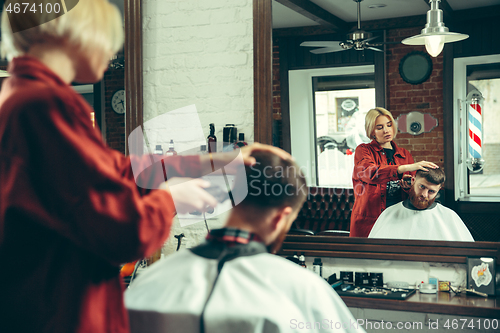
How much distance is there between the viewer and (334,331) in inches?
44.6

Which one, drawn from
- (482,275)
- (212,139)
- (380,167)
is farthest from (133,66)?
(482,275)

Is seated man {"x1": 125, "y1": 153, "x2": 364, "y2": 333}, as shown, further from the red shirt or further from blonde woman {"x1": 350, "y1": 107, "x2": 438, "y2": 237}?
blonde woman {"x1": 350, "y1": 107, "x2": 438, "y2": 237}

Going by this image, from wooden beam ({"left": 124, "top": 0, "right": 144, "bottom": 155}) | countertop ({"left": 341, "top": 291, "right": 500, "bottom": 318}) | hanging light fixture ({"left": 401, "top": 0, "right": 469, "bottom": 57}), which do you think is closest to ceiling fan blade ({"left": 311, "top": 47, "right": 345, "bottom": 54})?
hanging light fixture ({"left": 401, "top": 0, "right": 469, "bottom": 57})

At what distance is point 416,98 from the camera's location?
2014mm

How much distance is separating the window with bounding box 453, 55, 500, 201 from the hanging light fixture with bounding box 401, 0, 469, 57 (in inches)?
3.9

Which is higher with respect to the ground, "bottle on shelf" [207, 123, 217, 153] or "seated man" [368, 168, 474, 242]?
"bottle on shelf" [207, 123, 217, 153]

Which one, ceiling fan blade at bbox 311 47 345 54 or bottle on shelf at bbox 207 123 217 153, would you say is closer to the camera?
ceiling fan blade at bbox 311 47 345 54

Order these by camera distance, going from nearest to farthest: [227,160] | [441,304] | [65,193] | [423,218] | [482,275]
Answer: [65,193]
[227,160]
[441,304]
[482,275]
[423,218]

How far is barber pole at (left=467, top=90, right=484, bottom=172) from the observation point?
1941 millimetres

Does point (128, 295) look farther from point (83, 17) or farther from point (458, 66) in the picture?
point (458, 66)

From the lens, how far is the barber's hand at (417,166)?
201 cm

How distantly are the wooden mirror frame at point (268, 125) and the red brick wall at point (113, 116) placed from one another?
0.04m

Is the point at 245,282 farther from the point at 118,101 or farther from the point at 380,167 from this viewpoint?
the point at 118,101

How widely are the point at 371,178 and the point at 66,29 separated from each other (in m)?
1.56
